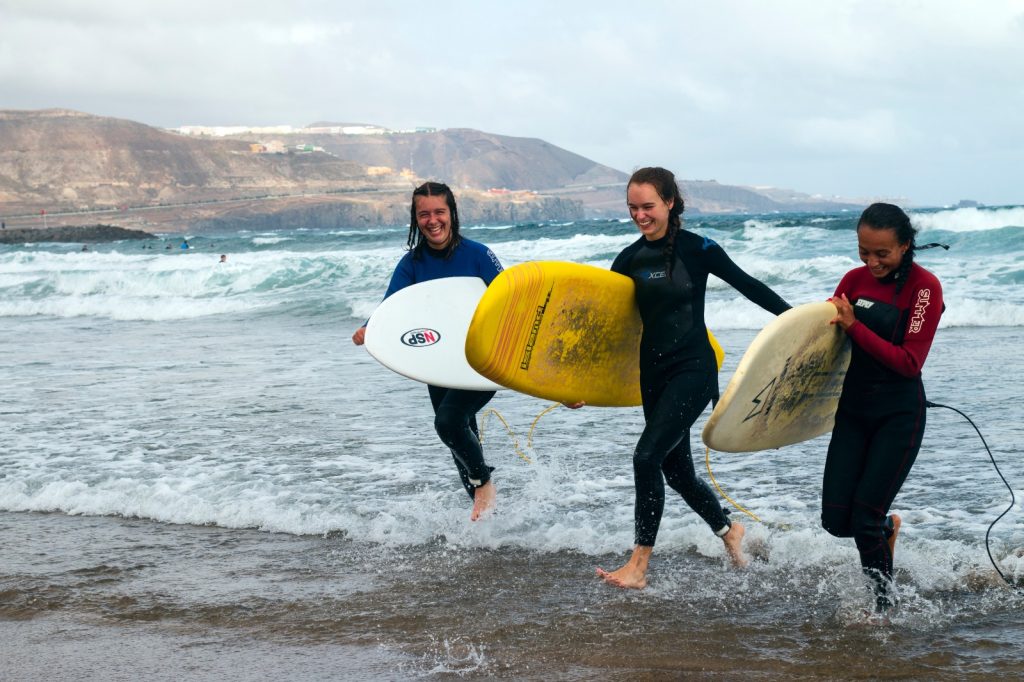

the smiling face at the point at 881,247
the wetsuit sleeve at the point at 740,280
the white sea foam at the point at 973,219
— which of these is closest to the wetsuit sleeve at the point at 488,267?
the wetsuit sleeve at the point at 740,280

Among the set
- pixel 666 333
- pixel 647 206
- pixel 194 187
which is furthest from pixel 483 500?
pixel 194 187

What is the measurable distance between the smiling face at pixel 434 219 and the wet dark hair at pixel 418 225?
0.02 meters

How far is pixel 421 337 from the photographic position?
4.72 meters

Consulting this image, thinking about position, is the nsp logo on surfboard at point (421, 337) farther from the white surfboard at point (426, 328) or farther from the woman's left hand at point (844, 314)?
the woman's left hand at point (844, 314)

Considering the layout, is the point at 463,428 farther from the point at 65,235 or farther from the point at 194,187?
the point at 194,187

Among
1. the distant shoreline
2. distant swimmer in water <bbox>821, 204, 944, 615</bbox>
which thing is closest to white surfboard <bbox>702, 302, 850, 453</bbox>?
distant swimmer in water <bbox>821, 204, 944, 615</bbox>

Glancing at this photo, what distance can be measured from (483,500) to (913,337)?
7.26 ft

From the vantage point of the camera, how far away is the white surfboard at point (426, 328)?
461cm

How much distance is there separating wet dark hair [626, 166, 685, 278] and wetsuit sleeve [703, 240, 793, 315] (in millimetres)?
131

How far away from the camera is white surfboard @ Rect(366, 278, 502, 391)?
15.1 ft

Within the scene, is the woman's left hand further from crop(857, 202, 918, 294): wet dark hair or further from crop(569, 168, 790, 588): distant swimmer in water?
crop(569, 168, 790, 588): distant swimmer in water

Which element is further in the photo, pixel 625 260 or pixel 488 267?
pixel 488 267

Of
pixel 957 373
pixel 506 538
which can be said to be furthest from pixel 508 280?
pixel 957 373

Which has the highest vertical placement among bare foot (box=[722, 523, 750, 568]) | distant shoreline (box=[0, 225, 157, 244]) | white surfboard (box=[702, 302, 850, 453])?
white surfboard (box=[702, 302, 850, 453])
